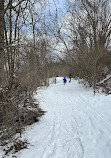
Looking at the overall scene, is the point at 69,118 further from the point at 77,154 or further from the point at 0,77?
the point at 0,77

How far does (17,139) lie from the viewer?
138 inches

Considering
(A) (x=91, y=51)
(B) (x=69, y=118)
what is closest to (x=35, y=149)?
(B) (x=69, y=118)

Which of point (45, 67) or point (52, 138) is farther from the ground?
point (45, 67)

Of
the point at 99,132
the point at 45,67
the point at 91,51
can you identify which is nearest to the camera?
the point at 99,132

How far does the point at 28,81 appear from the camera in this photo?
5.05 m

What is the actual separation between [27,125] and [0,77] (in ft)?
7.12

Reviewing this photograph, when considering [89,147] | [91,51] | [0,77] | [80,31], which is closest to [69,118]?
[89,147]

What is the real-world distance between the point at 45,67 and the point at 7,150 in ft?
55.2

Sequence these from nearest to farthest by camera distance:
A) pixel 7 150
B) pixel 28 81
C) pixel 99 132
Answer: pixel 7 150 < pixel 99 132 < pixel 28 81

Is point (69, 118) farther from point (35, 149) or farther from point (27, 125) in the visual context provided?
point (35, 149)

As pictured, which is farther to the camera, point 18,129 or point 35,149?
point 18,129

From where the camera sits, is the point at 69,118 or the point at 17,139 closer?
the point at 17,139

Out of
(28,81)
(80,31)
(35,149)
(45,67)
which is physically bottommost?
(35,149)

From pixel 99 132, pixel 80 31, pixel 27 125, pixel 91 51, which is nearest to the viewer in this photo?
pixel 99 132
